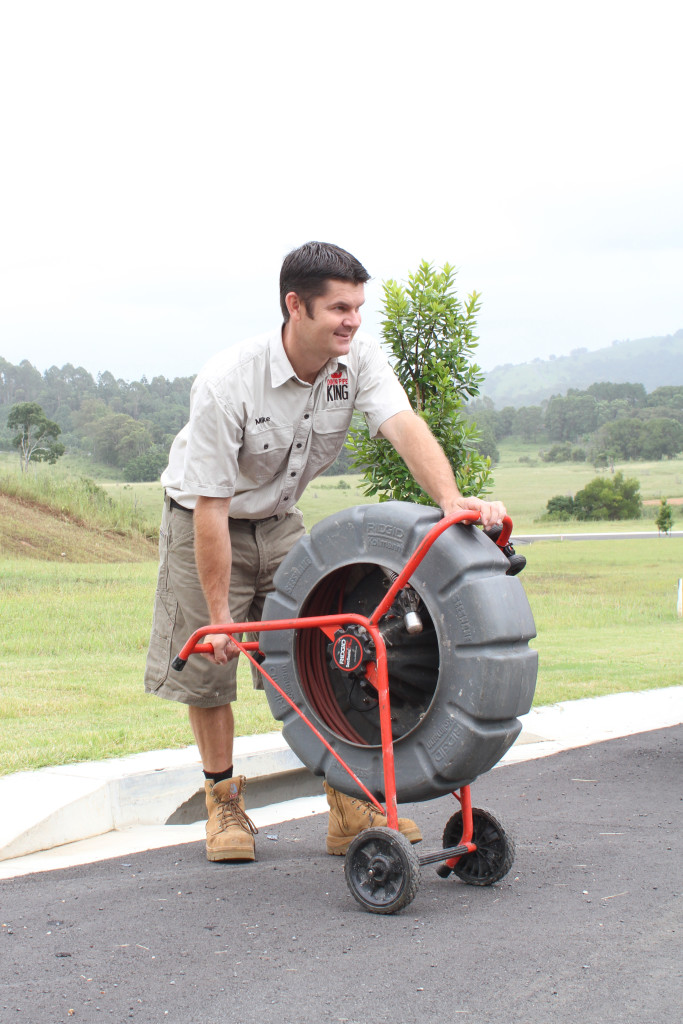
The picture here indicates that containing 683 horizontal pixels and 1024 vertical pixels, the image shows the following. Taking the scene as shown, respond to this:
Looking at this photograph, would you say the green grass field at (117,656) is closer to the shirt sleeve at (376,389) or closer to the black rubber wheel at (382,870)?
the black rubber wheel at (382,870)

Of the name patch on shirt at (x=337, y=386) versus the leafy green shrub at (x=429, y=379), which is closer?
the name patch on shirt at (x=337, y=386)

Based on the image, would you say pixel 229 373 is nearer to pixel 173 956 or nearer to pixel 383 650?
pixel 383 650

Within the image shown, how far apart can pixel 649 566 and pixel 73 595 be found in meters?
19.1

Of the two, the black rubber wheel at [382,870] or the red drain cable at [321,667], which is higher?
the red drain cable at [321,667]

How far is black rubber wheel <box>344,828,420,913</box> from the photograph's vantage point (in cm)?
293

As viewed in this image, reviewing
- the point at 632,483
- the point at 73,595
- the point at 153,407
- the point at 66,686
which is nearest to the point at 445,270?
the point at 66,686

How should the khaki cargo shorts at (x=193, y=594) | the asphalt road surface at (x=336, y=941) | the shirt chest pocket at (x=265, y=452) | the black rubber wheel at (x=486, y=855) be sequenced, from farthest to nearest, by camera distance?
the khaki cargo shorts at (x=193, y=594)
the shirt chest pocket at (x=265, y=452)
the black rubber wheel at (x=486, y=855)
the asphalt road surface at (x=336, y=941)

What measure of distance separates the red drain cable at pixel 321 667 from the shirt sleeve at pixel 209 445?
1.54 feet

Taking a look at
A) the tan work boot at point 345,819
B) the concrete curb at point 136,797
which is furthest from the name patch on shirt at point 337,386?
the concrete curb at point 136,797

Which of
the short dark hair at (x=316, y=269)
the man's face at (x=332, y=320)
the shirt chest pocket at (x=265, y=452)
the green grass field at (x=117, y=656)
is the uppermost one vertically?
the short dark hair at (x=316, y=269)

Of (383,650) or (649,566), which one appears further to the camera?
(649,566)

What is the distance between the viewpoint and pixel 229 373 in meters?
3.44

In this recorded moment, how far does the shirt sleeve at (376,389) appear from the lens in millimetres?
3625

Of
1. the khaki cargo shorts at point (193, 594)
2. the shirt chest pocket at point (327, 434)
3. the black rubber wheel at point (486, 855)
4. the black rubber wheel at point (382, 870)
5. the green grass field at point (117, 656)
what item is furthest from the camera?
the green grass field at point (117, 656)
